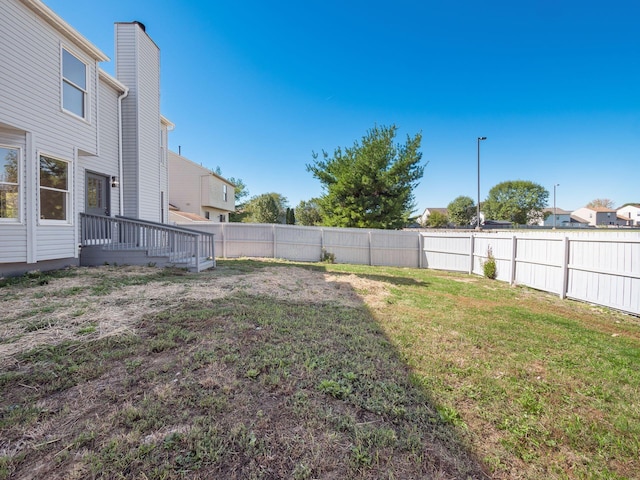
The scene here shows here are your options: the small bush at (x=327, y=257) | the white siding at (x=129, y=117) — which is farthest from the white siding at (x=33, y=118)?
the small bush at (x=327, y=257)

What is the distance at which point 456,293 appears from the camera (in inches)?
268

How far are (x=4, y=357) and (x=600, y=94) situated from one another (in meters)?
21.5

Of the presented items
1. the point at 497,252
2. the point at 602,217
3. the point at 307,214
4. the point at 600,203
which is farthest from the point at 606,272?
the point at 600,203

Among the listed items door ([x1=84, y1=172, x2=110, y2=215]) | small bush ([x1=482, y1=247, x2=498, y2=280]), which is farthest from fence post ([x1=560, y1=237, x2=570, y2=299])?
door ([x1=84, y1=172, x2=110, y2=215])

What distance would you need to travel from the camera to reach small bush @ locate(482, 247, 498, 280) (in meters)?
9.20

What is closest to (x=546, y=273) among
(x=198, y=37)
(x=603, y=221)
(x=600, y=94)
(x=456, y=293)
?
(x=456, y=293)

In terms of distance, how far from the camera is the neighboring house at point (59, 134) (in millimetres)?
5543

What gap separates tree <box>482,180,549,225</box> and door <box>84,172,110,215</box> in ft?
207

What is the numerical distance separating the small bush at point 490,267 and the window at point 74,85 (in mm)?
12981

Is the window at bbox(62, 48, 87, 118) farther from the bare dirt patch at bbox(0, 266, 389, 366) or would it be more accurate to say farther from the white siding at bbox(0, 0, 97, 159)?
the bare dirt patch at bbox(0, 266, 389, 366)

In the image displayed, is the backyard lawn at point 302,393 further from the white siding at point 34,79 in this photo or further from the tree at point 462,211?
the tree at point 462,211

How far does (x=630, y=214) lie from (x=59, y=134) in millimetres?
102888

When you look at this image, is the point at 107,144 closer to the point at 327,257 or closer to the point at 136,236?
the point at 136,236

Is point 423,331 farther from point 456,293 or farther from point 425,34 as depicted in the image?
point 425,34
